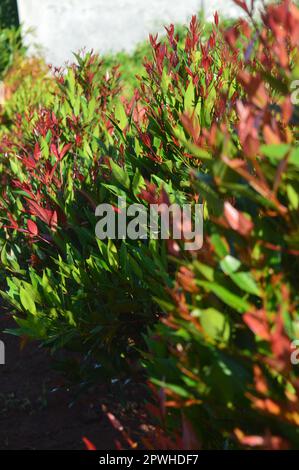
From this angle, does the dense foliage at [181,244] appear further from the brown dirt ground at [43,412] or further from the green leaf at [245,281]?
the brown dirt ground at [43,412]

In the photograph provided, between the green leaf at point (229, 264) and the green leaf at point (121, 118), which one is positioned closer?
the green leaf at point (229, 264)

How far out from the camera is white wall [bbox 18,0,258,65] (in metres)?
15.7

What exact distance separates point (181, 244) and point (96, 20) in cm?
1444

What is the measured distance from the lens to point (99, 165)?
4.16m

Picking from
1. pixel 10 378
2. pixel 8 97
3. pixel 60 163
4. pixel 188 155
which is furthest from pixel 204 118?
pixel 8 97

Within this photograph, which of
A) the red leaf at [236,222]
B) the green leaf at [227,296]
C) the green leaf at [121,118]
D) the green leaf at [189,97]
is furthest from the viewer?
the green leaf at [121,118]

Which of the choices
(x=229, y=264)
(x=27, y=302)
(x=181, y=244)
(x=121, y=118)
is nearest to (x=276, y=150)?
(x=229, y=264)

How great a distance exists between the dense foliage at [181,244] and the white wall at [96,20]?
10277 millimetres

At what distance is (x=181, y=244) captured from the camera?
279 centimetres

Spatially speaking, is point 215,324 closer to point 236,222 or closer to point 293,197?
Result: point 236,222

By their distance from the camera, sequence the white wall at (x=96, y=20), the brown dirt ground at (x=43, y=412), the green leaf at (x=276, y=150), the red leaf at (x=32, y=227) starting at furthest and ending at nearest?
1. the white wall at (x=96, y=20)
2. the red leaf at (x=32, y=227)
3. the brown dirt ground at (x=43, y=412)
4. the green leaf at (x=276, y=150)


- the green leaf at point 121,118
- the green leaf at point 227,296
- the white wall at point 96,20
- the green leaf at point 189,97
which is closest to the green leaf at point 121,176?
the green leaf at point 189,97

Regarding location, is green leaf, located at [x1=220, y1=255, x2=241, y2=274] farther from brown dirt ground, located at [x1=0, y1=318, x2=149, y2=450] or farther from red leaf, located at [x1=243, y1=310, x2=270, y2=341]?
brown dirt ground, located at [x1=0, y1=318, x2=149, y2=450]

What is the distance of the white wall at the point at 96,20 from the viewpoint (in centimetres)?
1573
